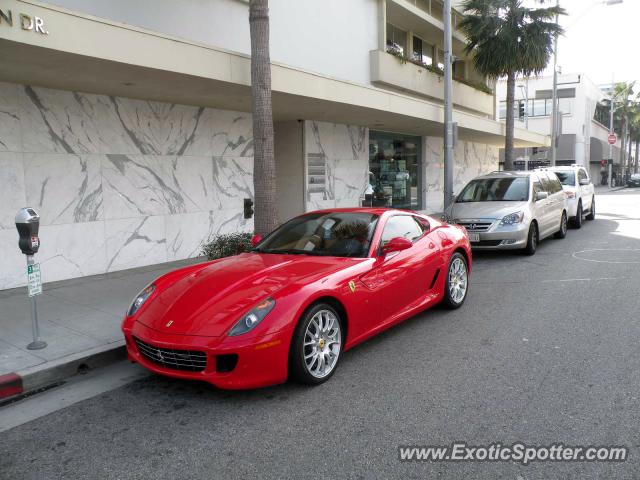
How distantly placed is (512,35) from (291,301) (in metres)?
17.6

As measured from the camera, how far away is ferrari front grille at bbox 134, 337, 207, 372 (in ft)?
13.0

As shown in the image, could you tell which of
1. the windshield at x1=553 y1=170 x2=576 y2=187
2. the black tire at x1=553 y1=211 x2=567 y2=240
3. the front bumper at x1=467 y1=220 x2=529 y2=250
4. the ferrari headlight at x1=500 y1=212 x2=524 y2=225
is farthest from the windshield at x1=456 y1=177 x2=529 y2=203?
the windshield at x1=553 y1=170 x2=576 y2=187

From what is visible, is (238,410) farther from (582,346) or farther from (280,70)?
(280,70)

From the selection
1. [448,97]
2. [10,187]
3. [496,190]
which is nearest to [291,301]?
[10,187]

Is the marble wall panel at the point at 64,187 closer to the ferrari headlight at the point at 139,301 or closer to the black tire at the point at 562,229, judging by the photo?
the ferrari headlight at the point at 139,301

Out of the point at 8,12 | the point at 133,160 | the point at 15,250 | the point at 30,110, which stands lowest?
the point at 15,250

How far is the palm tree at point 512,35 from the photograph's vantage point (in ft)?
60.7

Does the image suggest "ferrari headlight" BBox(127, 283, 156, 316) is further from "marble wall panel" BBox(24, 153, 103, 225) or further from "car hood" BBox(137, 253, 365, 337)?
"marble wall panel" BBox(24, 153, 103, 225)

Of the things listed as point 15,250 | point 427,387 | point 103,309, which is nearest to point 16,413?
point 103,309

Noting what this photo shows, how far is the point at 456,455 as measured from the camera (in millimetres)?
3271

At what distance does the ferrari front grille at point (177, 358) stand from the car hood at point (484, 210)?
301 inches

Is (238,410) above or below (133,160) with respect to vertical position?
below

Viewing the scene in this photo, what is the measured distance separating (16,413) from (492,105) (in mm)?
23311

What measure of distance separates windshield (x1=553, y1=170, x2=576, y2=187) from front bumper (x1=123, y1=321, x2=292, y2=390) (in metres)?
13.5
